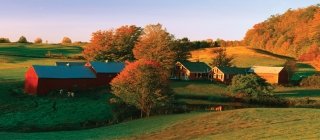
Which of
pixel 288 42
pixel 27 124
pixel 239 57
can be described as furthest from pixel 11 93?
pixel 288 42

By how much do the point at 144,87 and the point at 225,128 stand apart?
22.4m

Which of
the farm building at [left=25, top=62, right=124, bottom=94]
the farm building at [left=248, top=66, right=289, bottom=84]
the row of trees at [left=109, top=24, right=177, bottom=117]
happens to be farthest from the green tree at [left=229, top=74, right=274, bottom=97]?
the farm building at [left=248, top=66, right=289, bottom=84]

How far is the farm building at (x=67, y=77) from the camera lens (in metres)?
72.9

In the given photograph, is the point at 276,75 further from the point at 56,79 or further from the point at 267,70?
the point at 56,79

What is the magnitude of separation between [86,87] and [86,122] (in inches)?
973

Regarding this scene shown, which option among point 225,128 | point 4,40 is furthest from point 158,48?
point 4,40

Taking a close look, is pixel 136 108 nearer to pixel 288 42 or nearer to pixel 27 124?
pixel 27 124

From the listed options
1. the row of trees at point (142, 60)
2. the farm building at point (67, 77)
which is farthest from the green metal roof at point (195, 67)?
the farm building at point (67, 77)

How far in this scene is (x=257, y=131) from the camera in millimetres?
32594

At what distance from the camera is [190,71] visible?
101125mm

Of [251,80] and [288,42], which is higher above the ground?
[288,42]

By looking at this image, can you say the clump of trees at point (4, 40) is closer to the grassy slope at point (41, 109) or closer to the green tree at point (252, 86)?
the grassy slope at point (41, 109)

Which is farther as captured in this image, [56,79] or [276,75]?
[276,75]

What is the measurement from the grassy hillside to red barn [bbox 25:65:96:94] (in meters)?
61.7
